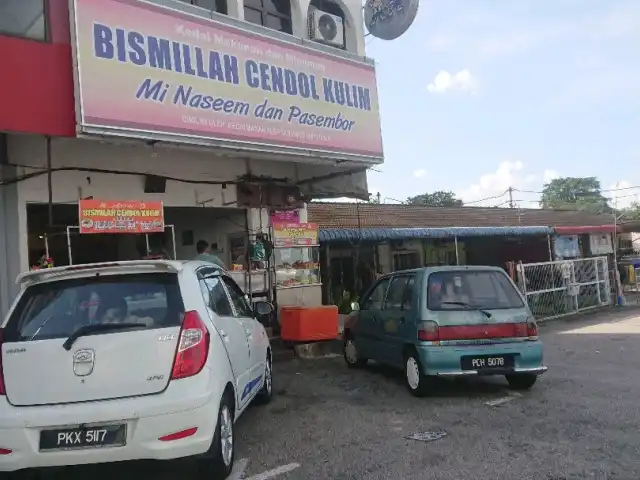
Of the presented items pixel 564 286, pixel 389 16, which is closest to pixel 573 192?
pixel 564 286

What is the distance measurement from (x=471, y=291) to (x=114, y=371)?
4415mm

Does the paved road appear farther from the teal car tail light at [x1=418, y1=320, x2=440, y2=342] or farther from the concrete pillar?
the concrete pillar

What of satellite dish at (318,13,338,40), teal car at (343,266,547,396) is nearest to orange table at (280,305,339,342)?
teal car at (343,266,547,396)

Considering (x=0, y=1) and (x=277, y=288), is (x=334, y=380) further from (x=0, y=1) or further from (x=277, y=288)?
(x=0, y=1)

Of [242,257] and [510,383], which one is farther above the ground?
[242,257]

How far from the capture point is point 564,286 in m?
15.2

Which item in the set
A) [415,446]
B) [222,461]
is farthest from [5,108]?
[415,446]

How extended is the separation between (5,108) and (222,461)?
4924 mm

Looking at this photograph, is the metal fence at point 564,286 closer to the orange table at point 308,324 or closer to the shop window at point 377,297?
the orange table at point 308,324

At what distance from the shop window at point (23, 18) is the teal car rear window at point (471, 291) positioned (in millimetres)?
5676

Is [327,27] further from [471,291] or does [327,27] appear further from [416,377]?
[416,377]

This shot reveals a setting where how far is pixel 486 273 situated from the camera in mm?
7074

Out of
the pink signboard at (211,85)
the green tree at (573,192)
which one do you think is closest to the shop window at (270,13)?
the pink signboard at (211,85)

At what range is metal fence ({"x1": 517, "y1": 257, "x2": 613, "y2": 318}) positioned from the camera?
14438 mm
